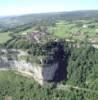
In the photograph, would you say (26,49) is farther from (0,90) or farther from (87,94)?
(87,94)

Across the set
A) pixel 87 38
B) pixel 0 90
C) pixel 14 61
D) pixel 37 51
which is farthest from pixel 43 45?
pixel 87 38

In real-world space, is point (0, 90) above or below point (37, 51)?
below

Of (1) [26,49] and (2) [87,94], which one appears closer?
(2) [87,94]

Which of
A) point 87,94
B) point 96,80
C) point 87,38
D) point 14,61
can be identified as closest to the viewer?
point 87,94

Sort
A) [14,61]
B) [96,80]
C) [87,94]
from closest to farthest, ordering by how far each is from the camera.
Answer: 1. [87,94]
2. [96,80]
3. [14,61]

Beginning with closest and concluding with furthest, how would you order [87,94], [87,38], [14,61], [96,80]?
1. [87,94]
2. [96,80]
3. [14,61]
4. [87,38]

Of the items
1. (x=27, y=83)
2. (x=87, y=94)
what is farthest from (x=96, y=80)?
(x=27, y=83)

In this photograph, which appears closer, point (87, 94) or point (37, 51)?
point (87, 94)

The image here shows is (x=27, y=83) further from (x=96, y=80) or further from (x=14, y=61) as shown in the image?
(x=96, y=80)

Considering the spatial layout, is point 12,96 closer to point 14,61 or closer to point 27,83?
point 27,83

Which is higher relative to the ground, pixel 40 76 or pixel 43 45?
pixel 43 45
